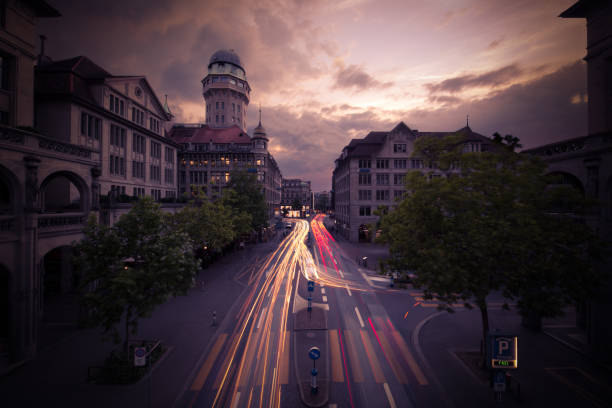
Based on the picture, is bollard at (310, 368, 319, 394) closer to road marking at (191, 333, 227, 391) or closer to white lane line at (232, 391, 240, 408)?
white lane line at (232, 391, 240, 408)

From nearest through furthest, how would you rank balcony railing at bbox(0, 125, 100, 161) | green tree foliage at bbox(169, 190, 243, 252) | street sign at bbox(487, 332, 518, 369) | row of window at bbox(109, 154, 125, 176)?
1. street sign at bbox(487, 332, 518, 369)
2. balcony railing at bbox(0, 125, 100, 161)
3. green tree foliage at bbox(169, 190, 243, 252)
4. row of window at bbox(109, 154, 125, 176)

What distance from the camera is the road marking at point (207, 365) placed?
34.6 ft

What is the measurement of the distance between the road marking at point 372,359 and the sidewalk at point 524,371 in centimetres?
232

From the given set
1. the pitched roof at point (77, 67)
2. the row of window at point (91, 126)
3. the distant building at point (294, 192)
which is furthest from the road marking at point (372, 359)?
the distant building at point (294, 192)

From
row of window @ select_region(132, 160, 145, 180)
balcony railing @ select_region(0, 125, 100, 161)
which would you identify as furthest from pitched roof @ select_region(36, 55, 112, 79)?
balcony railing @ select_region(0, 125, 100, 161)

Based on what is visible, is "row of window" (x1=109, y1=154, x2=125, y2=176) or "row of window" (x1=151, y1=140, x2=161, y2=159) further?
"row of window" (x1=151, y1=140, x2=161, y2=159)

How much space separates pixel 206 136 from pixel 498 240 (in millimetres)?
60620

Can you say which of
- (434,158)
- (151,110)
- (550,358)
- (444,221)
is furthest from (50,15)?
(550,358)

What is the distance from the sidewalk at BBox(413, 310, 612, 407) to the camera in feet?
32.0

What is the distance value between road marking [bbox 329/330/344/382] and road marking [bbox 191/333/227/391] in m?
6.00

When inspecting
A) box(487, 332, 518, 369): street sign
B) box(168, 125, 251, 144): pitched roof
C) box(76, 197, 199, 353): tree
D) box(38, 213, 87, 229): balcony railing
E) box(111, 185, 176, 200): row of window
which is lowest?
box(487, 332, 518, 369): street sign

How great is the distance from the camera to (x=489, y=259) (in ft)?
31.6

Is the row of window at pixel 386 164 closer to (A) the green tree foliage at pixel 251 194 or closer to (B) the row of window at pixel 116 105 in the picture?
(A) the green tree foliage at pixel 251 194

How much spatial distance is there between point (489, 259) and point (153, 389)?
15.1m
